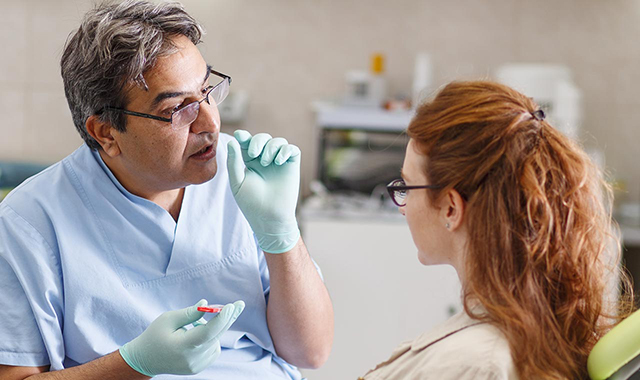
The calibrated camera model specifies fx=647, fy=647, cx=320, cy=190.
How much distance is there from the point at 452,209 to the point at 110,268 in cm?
65

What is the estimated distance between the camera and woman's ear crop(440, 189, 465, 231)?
3.20 feet

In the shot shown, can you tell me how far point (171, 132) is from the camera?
1.21 meters

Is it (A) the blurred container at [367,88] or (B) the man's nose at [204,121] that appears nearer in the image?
(B) the man's nose at [204,121]

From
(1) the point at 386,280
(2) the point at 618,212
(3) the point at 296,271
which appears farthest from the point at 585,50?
(3) the point at 296,271

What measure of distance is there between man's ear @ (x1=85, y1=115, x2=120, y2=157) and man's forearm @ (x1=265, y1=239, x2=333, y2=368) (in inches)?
14.3

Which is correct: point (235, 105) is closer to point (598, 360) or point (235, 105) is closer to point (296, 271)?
point (296, 271)

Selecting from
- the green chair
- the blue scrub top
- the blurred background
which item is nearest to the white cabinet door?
the blurred background

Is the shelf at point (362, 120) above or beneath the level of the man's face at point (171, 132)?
beneath

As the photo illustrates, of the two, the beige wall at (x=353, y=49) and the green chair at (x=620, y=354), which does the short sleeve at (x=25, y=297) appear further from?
the beige wall at (x=353, y=49)

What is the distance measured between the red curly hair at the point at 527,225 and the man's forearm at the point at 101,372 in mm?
598

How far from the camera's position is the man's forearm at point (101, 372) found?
3.70 feet

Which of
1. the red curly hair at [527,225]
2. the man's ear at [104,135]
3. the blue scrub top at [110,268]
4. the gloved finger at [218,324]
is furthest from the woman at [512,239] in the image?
the man's ear at [104,135]

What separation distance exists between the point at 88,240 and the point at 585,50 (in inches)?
107

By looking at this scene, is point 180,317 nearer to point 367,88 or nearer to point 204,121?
point 204,121
